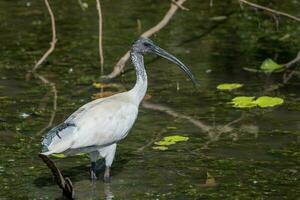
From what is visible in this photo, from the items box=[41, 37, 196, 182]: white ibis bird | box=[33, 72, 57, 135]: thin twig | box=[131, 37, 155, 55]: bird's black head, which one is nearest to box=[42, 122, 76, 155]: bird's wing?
box=[41, 37, 196, 182]: white ibis bird

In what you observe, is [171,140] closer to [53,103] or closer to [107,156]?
[107,156]

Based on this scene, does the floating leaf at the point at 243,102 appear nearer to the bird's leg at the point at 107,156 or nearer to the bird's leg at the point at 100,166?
the bird's leg at the point at 100,166

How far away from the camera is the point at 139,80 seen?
29.2ft

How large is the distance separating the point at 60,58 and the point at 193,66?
5.99ft

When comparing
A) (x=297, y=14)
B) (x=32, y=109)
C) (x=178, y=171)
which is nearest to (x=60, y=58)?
(x=32, y=109)

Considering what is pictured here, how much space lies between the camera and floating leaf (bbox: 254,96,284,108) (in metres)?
10.6

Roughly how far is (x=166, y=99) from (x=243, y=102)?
2.94 ft

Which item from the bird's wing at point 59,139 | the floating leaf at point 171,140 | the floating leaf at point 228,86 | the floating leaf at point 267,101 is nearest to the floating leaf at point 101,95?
the floating leaf at point 228,86

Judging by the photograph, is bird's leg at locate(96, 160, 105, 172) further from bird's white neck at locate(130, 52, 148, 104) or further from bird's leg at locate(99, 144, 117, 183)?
bird's white neck at locate(130, 52, 148, 104)

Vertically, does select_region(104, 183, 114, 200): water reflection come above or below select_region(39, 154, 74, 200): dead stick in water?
below

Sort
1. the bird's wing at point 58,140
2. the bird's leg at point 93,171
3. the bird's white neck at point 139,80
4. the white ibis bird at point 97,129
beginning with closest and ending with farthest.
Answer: the bird's wing at point 58,140, the white ibis bird at point 97,129, the bird's leg at point 93,171, the bird's white neck at point 139,80

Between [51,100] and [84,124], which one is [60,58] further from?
[84,124]

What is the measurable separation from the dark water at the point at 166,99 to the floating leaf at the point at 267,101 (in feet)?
0.29

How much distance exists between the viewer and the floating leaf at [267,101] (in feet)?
34.8
